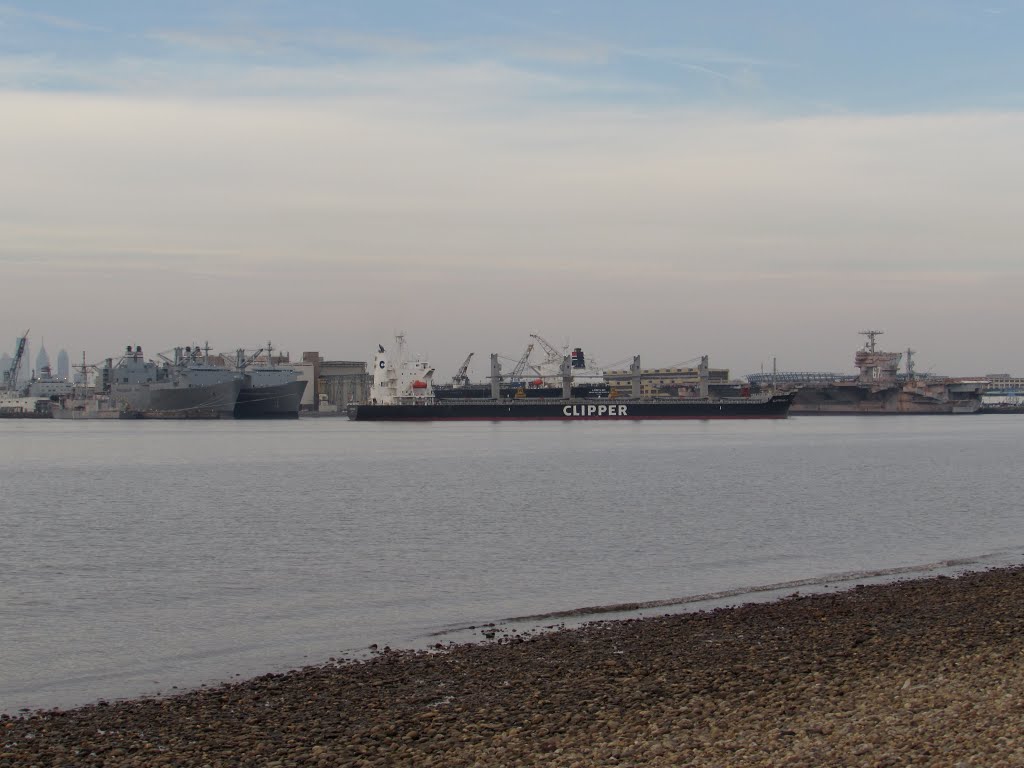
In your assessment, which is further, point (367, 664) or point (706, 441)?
point (706, 441)

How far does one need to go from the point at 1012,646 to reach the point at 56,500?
1084 inches

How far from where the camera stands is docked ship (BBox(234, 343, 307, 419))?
126250 millimetres

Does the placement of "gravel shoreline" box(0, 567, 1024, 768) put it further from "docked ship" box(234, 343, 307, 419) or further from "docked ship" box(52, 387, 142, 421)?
"docked ship" box(52, 387, 142, 421)

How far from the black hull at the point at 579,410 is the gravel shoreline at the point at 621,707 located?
89620mm

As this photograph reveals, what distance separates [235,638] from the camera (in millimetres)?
12758

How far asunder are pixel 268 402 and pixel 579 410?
140 ft

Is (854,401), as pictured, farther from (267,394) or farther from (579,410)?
(267,394)

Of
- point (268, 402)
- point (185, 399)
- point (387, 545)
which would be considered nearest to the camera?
point (387, 545)

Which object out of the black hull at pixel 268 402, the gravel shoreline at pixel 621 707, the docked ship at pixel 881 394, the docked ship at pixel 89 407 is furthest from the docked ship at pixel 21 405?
the gravel shoreline at pixel 621 707

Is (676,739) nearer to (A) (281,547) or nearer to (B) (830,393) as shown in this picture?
(A) (281,547)

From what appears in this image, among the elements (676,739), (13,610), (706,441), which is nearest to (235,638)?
(13,610)

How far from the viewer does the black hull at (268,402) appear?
413 feet

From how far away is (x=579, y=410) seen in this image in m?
103

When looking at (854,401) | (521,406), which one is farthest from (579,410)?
(854,401)
